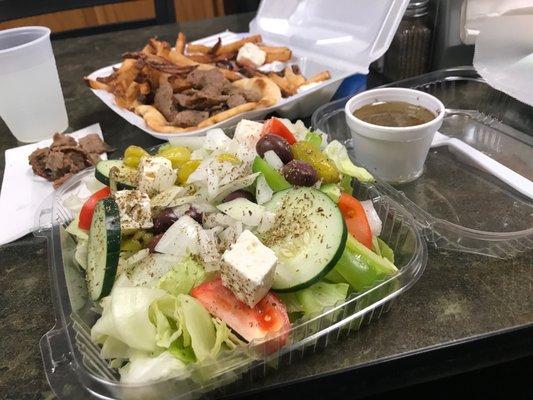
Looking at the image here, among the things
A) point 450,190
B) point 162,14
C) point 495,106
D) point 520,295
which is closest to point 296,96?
point 450,190

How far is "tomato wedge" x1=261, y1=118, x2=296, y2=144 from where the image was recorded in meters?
1.12

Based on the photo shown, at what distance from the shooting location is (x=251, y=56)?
1.82 metres

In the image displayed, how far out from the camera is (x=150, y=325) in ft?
2.47

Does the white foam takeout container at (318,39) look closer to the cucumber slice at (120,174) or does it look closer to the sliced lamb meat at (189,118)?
the sliced lamb meat at (189,118)

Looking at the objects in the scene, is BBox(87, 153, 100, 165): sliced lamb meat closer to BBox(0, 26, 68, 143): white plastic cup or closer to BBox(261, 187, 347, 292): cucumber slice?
BBox(0, 26, 68, 143): white plastic cup

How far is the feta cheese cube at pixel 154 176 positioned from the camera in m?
1.02

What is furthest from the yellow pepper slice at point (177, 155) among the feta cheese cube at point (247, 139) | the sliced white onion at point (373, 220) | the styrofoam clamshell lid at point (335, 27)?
the styrofoam clamshell lid at point (335, 27)

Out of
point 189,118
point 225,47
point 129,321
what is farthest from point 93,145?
point 129,321

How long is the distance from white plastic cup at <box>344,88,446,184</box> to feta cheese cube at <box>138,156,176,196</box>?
496mm

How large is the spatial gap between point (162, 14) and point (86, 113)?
1.21 metres

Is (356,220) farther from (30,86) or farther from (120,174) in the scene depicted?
(30,86)

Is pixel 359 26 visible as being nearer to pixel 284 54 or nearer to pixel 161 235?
pixel 284 54

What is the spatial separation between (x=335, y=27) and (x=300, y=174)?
1057 millimetres

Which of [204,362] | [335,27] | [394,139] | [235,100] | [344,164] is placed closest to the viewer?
[204,362]
